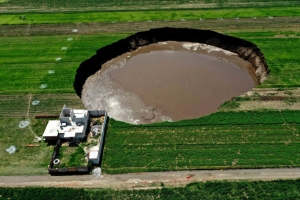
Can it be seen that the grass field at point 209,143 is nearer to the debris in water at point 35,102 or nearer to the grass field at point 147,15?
the debris in water at point 35,102

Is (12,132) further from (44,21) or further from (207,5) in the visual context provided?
(207,5)

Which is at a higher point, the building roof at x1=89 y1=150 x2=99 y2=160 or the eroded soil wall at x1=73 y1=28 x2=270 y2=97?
the eroded soil wall at x1=73 y1=28 x2=270 y2=97

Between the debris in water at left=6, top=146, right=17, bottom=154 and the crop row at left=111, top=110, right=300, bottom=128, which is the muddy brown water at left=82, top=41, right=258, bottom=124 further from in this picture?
the debris in water at left=6, top=146, right=17, bottom=154

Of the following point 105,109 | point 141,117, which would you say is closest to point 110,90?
point 105,109

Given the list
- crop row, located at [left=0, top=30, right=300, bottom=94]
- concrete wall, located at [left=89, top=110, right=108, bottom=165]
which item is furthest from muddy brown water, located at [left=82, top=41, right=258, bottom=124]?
crop row, located at [left=0, top=30, right=300, bottom=94]

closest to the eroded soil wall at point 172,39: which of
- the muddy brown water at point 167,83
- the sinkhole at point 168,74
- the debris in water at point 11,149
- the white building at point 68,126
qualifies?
the sinkhole at point 168,74

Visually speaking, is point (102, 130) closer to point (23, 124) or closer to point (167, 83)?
point (23, 124)
